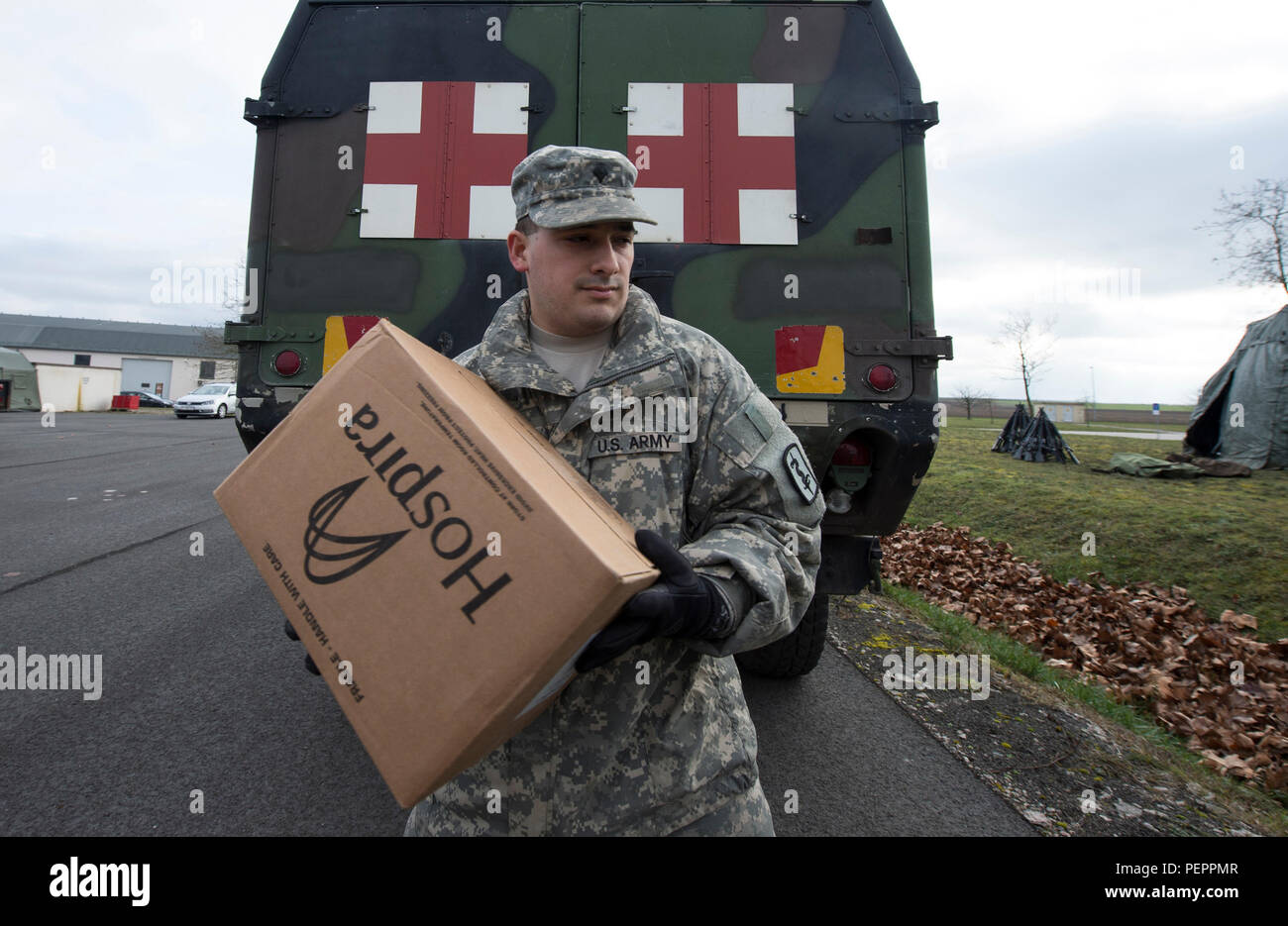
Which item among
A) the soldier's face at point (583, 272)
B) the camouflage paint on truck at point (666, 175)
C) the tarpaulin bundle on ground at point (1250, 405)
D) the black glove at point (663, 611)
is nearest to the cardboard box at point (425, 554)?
the black glove at point (663, 611)

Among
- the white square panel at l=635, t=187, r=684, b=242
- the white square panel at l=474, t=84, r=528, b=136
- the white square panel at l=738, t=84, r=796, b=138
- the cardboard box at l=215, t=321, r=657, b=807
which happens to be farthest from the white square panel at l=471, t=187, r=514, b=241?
the cardboard box at l=215, t=321, r=657, b=807

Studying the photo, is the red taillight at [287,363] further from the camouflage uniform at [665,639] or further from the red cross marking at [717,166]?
the red cross marking at [717,166]

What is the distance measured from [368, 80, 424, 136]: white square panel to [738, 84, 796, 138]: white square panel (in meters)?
1.32

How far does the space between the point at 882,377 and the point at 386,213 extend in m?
2.08

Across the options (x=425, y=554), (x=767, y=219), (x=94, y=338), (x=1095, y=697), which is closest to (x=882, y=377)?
(x=767, y=219)

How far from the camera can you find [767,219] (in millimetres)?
2619

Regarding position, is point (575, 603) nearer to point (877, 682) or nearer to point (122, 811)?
point (122, 811)

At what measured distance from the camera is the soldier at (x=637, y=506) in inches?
49.9

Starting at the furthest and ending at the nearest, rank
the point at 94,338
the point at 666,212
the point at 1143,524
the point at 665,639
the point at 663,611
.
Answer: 1. the point at 94,338
2. the point at 1143,524
3. the point at 666,212
4. the point at 665,639
5. the point at 663,611

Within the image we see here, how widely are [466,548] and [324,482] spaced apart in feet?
1.14

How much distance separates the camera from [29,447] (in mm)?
12734

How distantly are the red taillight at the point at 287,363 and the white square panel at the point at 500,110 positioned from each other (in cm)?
116

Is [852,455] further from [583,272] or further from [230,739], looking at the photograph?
[230,739]
